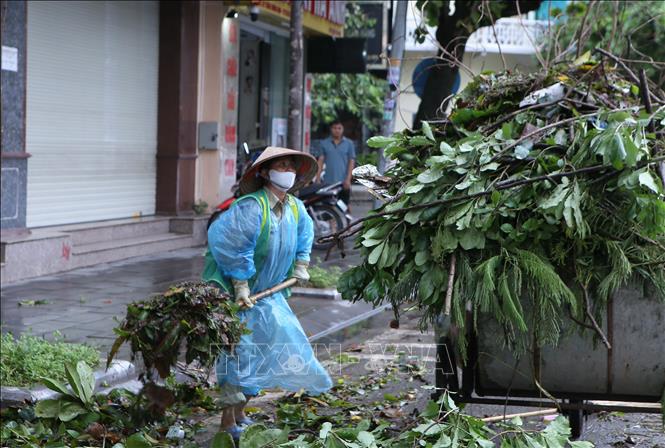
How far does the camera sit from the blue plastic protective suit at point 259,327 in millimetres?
5777

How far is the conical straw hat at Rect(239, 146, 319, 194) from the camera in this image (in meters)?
6.05

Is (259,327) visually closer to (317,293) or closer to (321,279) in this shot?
(317,293)

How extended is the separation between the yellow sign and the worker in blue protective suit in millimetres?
9887

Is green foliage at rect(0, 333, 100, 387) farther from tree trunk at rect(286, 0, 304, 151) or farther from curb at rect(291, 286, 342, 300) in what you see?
tree trunk at rect(286, 0, 304, 151)

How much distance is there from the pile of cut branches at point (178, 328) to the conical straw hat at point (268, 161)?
3.12 ft

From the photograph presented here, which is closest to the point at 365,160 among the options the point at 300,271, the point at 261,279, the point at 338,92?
the point at 300,271

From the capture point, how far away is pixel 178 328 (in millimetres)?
5254

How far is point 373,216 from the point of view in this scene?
476cm

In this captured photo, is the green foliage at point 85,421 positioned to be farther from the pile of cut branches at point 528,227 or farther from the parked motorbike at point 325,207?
the parked motorbike at point 325,207

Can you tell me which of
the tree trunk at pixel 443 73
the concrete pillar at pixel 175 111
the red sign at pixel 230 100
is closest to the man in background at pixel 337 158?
the red sign at pixel 230 100

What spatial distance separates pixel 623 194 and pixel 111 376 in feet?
12.6

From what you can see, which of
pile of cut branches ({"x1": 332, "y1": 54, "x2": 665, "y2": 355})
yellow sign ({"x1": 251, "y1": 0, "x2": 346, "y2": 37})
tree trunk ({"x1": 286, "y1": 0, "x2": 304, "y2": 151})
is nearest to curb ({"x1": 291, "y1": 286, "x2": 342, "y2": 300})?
tree trunk ({"x1": 286, "y1": 0, "x2": 304, "y2": 151})

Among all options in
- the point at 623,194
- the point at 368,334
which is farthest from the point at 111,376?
the point at 623,194

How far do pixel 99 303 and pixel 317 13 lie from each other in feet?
33.0
